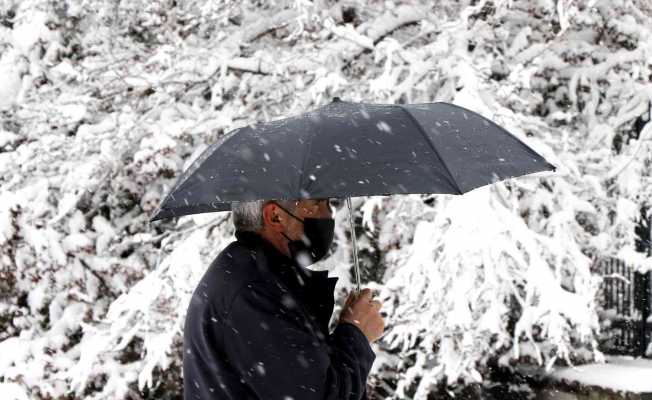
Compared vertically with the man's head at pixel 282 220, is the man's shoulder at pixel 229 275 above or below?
below

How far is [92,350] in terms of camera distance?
5.68 meters

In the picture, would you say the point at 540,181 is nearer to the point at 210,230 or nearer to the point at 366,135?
the point at 210,230

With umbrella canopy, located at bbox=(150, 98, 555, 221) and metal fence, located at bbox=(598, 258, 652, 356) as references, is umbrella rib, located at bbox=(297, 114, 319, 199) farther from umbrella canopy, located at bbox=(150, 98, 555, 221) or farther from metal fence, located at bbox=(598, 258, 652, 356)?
metal fence, located at bbox=(598, 258, 652, 356)

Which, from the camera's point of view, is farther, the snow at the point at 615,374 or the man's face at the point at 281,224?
the snow at the point at 615,374

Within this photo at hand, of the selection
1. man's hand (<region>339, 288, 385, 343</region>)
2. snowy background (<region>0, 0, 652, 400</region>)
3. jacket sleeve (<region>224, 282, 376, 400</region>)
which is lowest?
snowy background (<region>0, 0, 652, 400</region>)

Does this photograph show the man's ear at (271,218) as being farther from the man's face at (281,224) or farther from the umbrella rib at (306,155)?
the umbrella rib at (306,155)

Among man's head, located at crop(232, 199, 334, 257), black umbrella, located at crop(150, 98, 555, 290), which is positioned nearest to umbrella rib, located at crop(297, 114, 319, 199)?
black umbrella, located at crop(150, 98, 555, 290)

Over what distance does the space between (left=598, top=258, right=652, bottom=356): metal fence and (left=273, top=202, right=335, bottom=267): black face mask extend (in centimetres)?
566

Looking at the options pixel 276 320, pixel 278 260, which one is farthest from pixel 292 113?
pixel 276 320

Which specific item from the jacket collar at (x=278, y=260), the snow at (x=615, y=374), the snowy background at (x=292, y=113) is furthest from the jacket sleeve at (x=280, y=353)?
the snow at (x=615, y=374)

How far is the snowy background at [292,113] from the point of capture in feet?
16.9

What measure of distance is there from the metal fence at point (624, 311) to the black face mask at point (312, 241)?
5.66m

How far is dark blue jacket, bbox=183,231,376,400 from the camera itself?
189 centimetres

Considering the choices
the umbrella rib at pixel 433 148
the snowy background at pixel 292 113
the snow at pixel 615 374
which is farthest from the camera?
the snow at pixel 615 374
